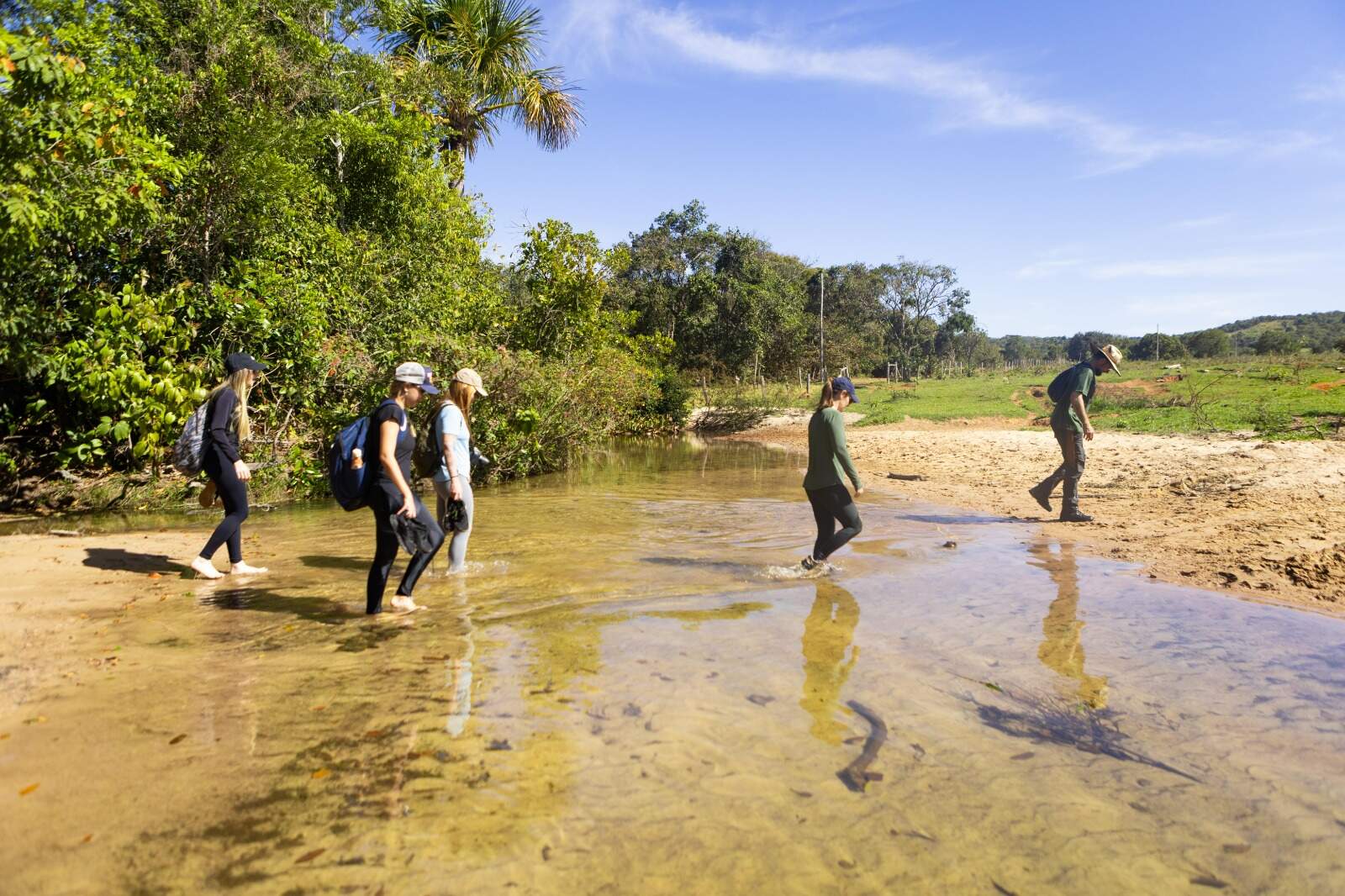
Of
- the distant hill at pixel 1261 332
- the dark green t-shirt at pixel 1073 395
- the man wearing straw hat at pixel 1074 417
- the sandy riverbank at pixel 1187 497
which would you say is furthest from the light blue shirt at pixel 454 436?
the distant hill at pixel 1261 332

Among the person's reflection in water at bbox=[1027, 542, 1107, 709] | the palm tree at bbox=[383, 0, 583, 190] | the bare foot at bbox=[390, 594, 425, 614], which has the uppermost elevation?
the palm tree at bbox=[383, 0, 583, 190]

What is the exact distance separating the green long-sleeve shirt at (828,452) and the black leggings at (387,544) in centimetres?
335

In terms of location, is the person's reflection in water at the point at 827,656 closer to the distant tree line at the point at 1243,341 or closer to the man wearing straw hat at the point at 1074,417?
the man wearing straw hat at the point at 1074,417

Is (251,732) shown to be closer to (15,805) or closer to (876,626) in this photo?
(15,805)

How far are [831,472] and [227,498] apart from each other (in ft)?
17.7

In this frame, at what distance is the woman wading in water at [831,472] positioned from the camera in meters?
6.99

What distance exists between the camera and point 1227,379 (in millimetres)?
25734

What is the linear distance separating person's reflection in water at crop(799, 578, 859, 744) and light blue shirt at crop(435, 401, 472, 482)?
3.14m

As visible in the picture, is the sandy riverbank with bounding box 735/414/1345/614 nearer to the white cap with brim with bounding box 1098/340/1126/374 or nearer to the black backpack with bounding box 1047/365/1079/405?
the black backpack with bounding box 1047/365/1079/405

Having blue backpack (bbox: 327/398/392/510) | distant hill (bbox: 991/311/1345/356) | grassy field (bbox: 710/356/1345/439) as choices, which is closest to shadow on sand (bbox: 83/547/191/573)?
blue backpack (bbox: 327/398/392/510)

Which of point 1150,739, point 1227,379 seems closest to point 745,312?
point 1227,379

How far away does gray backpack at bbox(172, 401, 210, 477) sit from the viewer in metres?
6.59

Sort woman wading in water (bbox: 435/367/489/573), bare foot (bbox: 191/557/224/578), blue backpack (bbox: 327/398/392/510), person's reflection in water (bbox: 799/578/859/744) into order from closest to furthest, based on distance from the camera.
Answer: person's reflection in water (bbox: 799/578/859/744) < blue backpack (bbox: 327/398/392/510) < woman wading in water (bbox: 435/367/489/573) < bare foot (bbox: 191/557/224/578)

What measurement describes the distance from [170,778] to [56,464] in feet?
33.3
